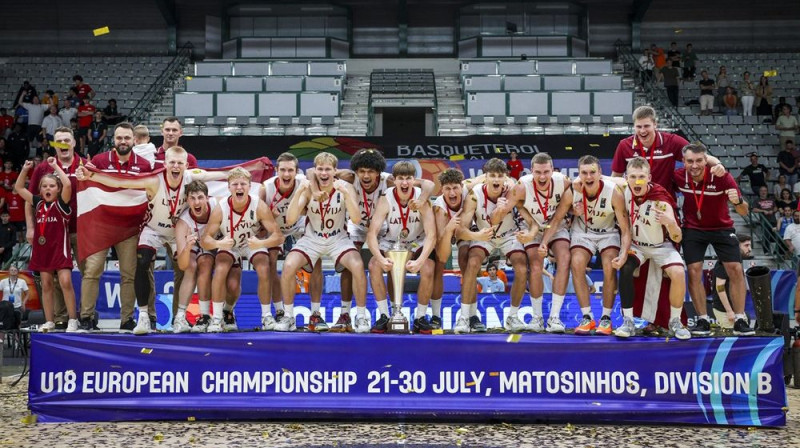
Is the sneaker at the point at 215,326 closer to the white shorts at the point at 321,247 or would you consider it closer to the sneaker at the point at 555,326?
the white shorts at the point at 321,247

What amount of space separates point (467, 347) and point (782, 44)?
2549 centimetres

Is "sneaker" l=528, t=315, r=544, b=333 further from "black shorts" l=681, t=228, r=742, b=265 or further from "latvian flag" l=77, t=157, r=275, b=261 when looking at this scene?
"latvian flag" l=77, t=157, r=275, b=261

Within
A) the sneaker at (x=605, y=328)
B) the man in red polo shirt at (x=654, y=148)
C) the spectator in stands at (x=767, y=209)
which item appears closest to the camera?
the sneaker at (x=605, y=328)

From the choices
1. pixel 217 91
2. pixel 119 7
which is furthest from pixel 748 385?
pixel 119 7

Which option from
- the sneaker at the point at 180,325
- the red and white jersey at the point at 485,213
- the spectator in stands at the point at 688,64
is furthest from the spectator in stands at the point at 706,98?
the sneaker at the point at 180,325

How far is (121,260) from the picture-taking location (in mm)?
8203

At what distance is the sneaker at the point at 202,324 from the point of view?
296 inches

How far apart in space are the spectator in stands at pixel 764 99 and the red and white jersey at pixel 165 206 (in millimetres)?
19163

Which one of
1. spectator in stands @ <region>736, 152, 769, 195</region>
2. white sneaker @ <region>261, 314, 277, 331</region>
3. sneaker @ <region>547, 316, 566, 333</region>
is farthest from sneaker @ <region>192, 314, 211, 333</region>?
spectator in stands @ <region>736, 152, 769, 195</region>

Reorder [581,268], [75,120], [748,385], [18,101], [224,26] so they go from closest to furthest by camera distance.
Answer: [748,385], [581,268], [75,120], [18,101], [224,26]

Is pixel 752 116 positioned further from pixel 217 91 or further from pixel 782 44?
pixel 217 91

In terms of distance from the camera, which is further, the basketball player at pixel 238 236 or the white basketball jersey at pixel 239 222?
the white basketball jersey at pixel 239 222

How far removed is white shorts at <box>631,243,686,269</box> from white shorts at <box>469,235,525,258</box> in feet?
3.62

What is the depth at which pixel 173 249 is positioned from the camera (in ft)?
27.6
